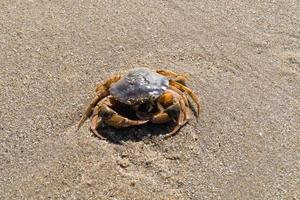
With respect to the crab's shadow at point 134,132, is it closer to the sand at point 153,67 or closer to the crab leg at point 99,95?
the sand at point 153,67

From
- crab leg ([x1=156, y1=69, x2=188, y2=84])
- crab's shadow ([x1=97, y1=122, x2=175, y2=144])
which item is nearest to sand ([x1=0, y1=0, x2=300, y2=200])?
crab's shadow ([x1=97, y1=122, x2=175, y2=144])

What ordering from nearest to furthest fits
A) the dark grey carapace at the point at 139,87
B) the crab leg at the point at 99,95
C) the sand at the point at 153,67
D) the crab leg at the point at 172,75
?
the sand at the point at 153,67, the dark grey carapace at the point at 139,87, the crab leg at the point at 99,95, the crab leg at the point at 172,75

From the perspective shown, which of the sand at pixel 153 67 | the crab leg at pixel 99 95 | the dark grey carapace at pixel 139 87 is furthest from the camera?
the crab leg at pixel 99 95

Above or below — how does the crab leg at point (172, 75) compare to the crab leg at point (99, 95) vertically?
above

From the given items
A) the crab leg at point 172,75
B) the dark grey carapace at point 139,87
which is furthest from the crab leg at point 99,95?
the crab leg at point 172,75

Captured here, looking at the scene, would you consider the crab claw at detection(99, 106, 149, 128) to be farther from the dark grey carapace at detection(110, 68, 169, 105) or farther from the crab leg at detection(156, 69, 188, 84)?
the crab leg at detection(156, 69, 188, 84)

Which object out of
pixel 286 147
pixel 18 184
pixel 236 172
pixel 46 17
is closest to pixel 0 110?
pixel 18 184
